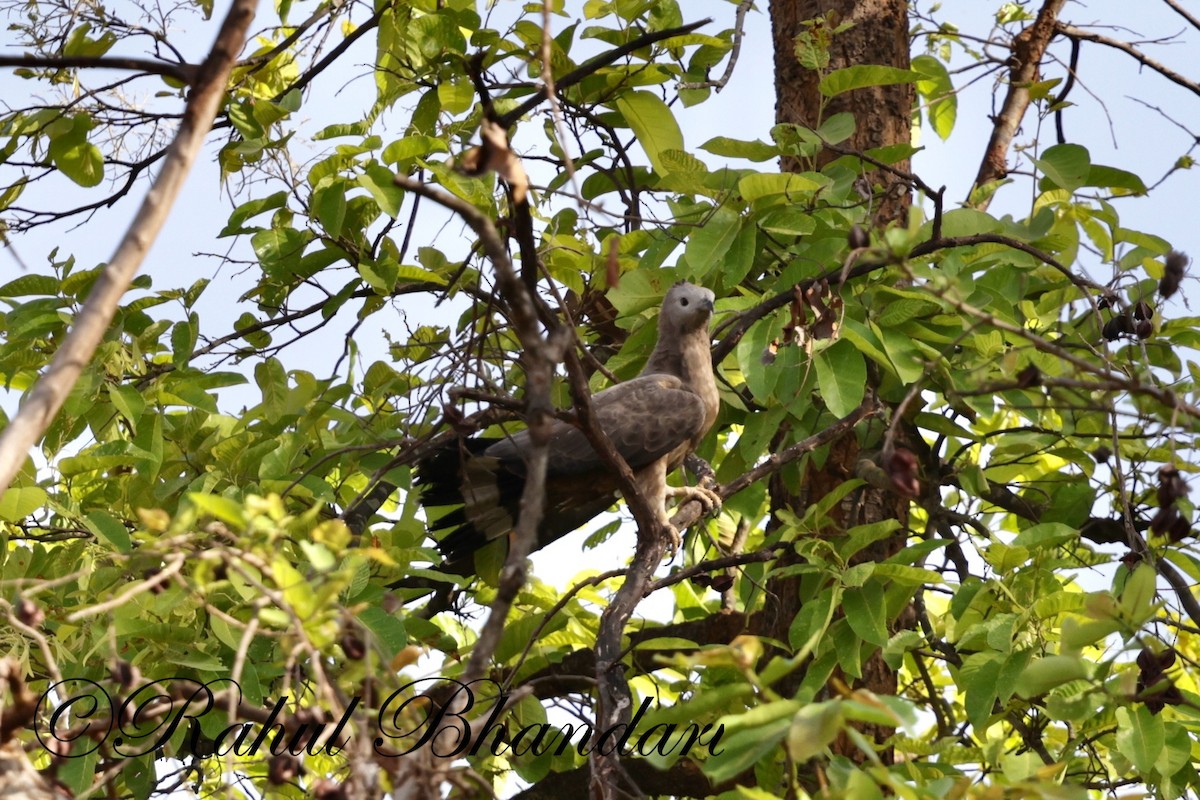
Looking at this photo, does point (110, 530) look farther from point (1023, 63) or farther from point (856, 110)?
point (1023, 63)

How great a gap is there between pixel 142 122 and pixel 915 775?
3714 mm

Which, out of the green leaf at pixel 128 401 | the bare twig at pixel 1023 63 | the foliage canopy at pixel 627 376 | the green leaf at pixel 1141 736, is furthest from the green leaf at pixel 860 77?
the green leaf at pixel 128 401

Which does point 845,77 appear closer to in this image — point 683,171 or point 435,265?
point 683,171

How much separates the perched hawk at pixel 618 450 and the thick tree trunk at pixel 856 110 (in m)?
0.55

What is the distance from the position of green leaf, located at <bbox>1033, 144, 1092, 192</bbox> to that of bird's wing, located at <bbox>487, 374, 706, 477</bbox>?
5.35ft

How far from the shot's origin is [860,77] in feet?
13.4

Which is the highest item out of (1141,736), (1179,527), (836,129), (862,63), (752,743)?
(862,63)

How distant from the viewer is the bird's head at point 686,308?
15.9 ft

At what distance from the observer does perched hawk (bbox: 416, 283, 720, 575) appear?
15.6 feet

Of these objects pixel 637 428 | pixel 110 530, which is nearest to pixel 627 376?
pixel 637 428

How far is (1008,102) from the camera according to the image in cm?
596

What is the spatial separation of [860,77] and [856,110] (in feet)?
5.08

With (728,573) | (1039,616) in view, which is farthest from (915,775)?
(728,573)

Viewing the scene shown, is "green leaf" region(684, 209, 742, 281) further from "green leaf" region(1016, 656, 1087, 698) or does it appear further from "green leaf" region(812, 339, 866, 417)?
"green leaf" region(1016, 656, 1087, 698)
